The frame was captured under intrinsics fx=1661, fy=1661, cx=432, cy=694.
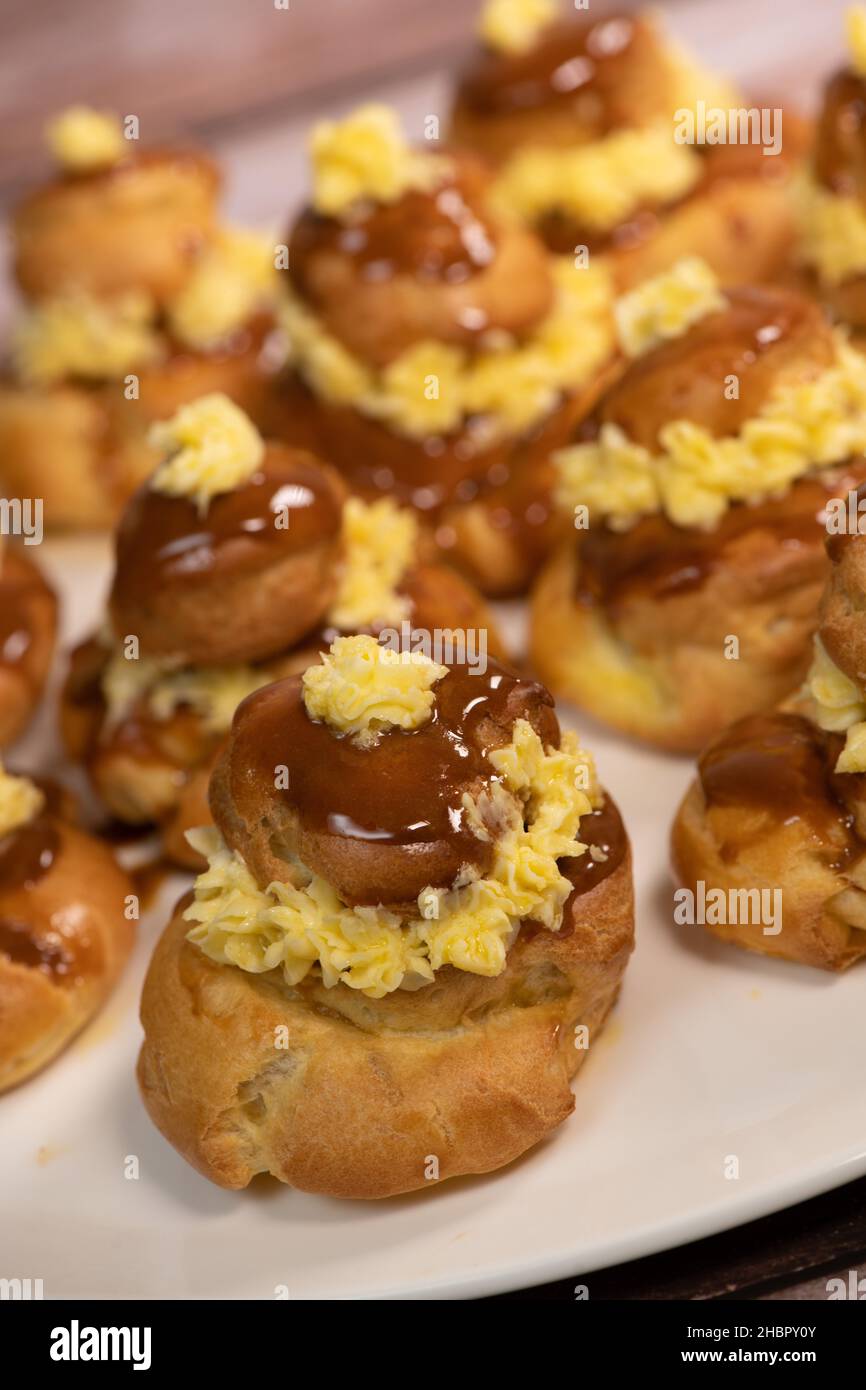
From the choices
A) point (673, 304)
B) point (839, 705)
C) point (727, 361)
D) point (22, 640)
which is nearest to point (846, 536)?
point (839, 705)

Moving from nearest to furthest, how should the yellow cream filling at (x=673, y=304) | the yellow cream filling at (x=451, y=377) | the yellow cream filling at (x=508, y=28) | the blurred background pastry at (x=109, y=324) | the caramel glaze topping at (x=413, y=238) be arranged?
the yellow cream filling at (x=673, y=304) < the caramel glaze topping at (x=413, y=238) < the yellow cream filling at (x=451, y=377) < the blurred background pastry at (x=109, y=324) < the yellow cream filling at (x=508, y=28)

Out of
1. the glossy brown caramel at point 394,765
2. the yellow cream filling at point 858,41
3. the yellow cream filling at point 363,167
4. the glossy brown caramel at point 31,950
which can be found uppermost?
the yellow cream filling at point 858,41

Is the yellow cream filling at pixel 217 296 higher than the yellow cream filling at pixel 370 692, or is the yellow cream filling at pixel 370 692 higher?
the yellow cream filling at pixel 217 296

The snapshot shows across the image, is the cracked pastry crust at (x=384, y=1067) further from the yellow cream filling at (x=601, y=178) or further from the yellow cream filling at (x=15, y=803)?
the yellow cream filling at (x=601, y=178)

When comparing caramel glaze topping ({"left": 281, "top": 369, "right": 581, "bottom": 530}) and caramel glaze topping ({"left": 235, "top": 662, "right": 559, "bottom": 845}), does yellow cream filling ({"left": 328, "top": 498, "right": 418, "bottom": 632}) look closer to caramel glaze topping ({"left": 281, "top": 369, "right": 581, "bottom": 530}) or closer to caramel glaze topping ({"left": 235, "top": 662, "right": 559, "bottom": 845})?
caramel glaze topping ({"left": 281, "top": 369, "right": 581, "bottom": 530})

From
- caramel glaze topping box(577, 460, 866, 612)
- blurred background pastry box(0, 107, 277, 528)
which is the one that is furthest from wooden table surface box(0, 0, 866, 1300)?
caramel glaze topping box(577, 460, 866, 612)

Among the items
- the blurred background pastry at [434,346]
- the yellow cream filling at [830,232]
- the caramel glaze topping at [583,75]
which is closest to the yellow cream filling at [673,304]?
Result: the blurred background pastry at [434,346]

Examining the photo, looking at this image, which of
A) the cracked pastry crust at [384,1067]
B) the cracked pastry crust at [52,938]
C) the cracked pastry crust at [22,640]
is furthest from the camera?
the cracked pastry crust at [22,640]
